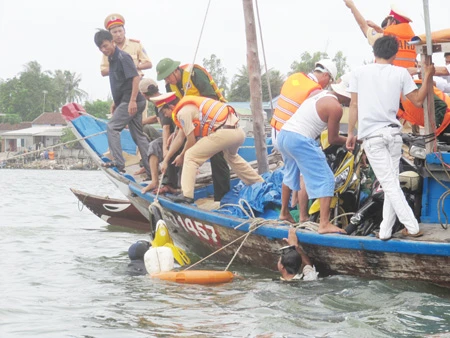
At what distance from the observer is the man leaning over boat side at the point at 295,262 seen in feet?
23.0

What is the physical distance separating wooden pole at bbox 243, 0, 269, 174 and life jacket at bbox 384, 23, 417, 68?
305 cm

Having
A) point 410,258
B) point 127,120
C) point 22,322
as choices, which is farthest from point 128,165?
point 410,258

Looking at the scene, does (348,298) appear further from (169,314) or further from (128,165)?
(128,165)

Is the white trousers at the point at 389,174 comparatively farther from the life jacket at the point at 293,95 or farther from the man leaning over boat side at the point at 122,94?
the man leaning over boat side at the point at 122,94

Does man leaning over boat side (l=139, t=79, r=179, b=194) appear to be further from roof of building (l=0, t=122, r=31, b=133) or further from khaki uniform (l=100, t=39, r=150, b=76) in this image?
roof of building (l=0, t=122, r=31, b=133)

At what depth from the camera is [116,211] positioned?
47.3 ft

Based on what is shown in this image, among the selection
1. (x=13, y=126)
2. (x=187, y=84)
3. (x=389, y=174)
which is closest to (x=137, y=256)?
(x=187, y=84)

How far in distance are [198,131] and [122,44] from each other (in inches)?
129

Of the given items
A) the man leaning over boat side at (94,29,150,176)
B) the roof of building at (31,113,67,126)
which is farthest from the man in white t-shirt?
the roof of building at (31,113,67,126)

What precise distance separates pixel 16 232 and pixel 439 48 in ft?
33.8

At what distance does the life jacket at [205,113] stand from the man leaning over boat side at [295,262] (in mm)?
2057

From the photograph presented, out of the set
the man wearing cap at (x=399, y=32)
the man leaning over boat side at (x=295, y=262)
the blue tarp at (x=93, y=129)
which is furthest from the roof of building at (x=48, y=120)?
the man leaning over boat side at (x=295, y=262)

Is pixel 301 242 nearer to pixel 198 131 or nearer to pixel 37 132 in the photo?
pixel 198 131

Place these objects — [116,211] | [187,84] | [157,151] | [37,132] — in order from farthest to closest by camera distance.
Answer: [37,132], [116,211], [157,151], [187,84]
